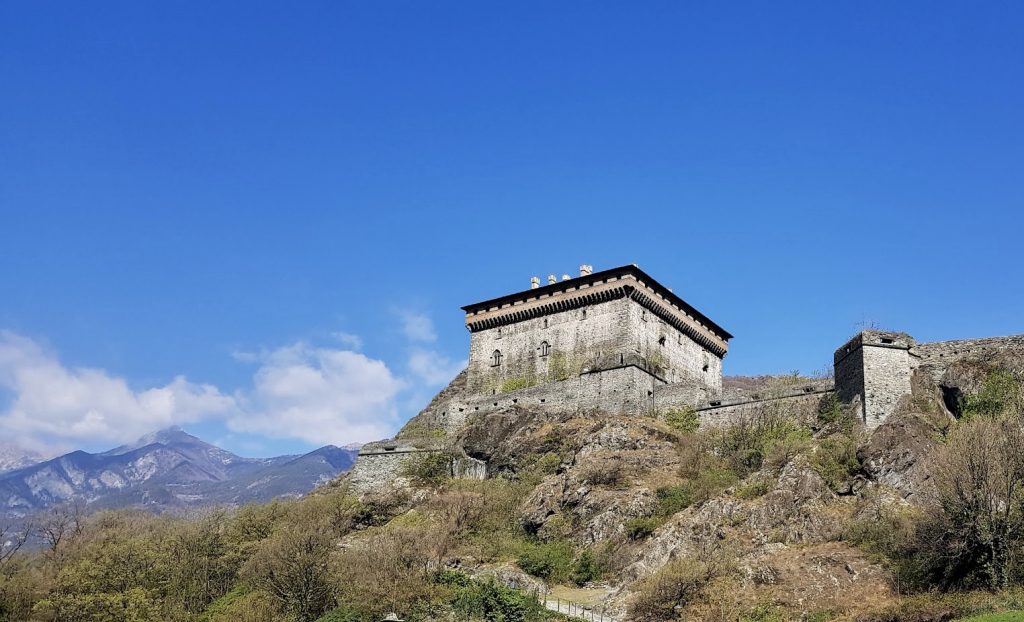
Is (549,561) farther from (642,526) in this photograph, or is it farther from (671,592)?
(671,592)

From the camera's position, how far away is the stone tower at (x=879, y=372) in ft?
144

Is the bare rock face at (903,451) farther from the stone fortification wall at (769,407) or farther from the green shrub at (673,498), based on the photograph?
the green shrub at (673,498)

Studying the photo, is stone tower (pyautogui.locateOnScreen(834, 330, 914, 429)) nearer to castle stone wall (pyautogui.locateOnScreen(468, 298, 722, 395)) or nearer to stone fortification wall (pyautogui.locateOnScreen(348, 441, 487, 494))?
castle stone wall (pyautogui.locateOnScreen(468, 298, 722, 395))

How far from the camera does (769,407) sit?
50.2 meters

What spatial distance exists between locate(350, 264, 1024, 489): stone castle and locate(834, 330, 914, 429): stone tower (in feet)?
12.3

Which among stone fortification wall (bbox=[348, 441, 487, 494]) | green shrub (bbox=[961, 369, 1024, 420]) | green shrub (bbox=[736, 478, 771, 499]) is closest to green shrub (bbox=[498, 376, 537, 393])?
stone fortification wall (bbox=[348, 441, 487, 494])

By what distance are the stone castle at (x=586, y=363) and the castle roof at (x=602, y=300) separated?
7cm

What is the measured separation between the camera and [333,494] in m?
57.9

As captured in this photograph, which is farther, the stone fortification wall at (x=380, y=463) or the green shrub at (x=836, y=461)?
the stone fortification wall at (x=380, y=463)

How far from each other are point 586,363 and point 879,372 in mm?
20452

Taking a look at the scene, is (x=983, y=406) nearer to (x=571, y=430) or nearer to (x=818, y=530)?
(x=818, y=530)

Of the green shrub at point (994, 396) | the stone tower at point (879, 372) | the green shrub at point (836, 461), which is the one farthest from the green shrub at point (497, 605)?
the green shrub at point (994, 396)

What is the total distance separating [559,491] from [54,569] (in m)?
26.4

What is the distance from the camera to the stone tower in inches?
1727
